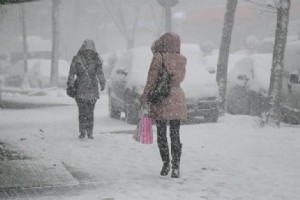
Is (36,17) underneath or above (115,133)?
above

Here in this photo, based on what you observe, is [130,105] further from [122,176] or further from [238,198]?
[238,198]

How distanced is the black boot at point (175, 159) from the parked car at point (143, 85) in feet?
17.6

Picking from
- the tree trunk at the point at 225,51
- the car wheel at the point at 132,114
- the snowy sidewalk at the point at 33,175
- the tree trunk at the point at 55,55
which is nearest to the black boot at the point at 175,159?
the snowy sidewalk at the point at 33,175

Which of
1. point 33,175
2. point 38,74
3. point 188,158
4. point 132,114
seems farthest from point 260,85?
point 38,74

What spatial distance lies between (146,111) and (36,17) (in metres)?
45.8

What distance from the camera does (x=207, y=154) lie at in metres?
8.98

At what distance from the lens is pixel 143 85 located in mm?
12594

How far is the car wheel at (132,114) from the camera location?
42.0 feet

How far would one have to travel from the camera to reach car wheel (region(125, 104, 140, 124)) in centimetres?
1279

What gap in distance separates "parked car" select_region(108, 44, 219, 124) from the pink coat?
212 inches

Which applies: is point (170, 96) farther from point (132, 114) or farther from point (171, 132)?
point (132, 114)

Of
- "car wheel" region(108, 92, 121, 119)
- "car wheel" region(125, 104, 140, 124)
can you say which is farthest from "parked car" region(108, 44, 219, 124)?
"car wheel" region(108, 92, 121, 119)

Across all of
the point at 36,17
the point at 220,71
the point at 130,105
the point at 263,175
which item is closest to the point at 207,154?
the point at 263,175

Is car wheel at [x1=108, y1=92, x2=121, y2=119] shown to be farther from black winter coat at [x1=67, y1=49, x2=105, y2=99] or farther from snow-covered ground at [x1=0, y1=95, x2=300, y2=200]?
black winter coat at [x1=67, y1=49, x2=105, y2=99]
